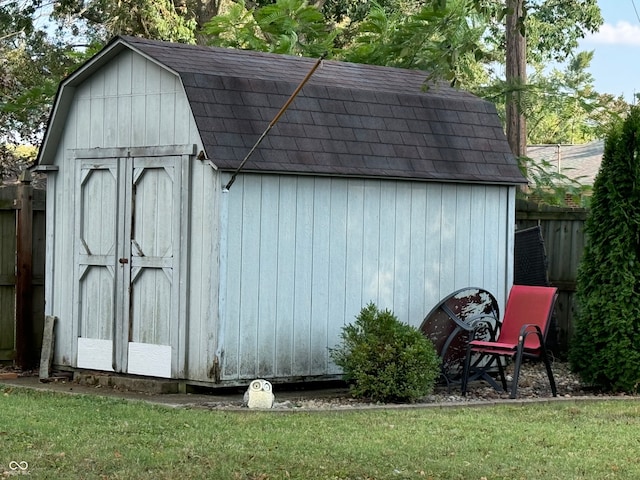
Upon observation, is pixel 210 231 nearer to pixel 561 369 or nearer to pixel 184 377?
pixel 184 377

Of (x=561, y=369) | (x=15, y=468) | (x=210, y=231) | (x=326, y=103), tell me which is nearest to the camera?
(x=15, y=468)

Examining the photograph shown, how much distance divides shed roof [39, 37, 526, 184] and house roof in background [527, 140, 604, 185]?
22258mm

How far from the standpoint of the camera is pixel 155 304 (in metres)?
11.6

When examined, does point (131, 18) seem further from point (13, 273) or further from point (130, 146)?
point (130, 146)

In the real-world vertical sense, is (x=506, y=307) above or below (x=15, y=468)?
above

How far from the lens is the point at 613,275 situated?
460 inches

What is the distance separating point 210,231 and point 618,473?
16.0 feet

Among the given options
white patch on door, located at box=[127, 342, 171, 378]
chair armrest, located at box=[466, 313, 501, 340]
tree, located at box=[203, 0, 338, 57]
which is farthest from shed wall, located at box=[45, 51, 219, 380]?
tree, located at box=[203, 0, 338, 57]

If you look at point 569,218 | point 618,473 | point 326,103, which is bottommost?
point 618,473

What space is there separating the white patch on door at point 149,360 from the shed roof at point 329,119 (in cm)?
192

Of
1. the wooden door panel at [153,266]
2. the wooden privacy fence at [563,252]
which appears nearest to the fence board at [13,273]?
the wooden door panel at [153,266]

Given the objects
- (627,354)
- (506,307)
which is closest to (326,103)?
(506,307)

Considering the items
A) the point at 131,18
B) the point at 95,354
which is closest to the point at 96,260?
the point at 95,354

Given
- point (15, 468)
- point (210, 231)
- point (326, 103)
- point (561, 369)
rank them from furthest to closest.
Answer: point (561, 369) → point (326, 103) → point (210, 231) → point (15, 468)
